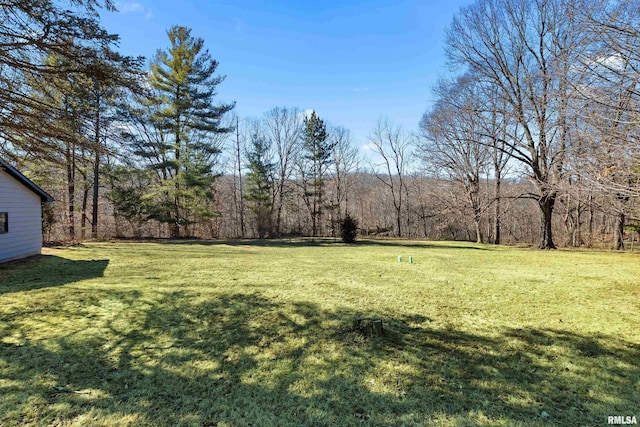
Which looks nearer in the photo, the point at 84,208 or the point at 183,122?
the point at 84,208

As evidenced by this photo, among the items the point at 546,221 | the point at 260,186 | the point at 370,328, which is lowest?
the point at 370,328

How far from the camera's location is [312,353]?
3318 mm

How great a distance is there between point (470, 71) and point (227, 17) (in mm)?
11520

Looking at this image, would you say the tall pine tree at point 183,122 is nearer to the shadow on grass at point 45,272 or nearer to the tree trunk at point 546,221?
the shadow on grass at point 45,272

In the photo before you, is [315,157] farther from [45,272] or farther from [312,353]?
[312,353]

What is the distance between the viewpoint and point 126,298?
187 inches

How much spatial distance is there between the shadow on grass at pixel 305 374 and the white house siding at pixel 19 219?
21.7 feet

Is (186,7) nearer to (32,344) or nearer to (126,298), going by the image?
(126,298)

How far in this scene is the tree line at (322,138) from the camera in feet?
15.1

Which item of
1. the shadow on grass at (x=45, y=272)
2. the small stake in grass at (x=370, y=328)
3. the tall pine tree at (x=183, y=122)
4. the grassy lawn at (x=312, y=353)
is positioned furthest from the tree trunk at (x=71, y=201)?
the small stake in grass at (x=370, y=328)

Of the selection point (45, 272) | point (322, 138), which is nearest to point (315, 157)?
point (322, 138)

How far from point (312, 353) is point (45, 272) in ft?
23.0

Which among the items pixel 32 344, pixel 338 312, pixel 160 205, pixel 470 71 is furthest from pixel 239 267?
pixel 470 71

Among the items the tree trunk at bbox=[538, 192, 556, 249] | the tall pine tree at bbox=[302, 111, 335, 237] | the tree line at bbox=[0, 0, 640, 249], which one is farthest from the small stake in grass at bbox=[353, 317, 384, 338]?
the tall pine tree at bbox=[302, 111, 335, 237]
